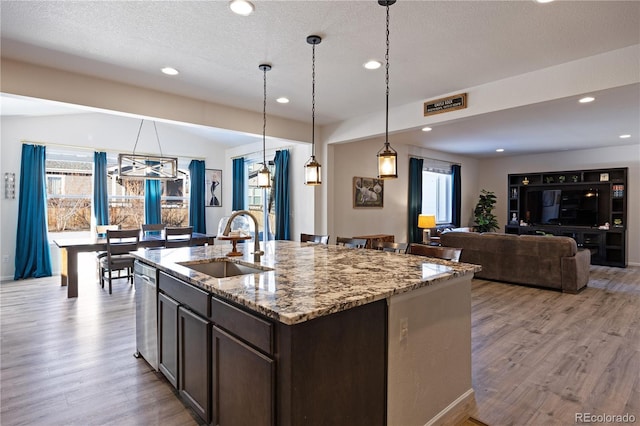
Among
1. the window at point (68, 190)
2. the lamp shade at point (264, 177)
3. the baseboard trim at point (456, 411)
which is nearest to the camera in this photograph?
the baseboard trim at point (456, 411)

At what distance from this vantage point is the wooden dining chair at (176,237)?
5.44m

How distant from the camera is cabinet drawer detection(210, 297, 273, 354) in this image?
142cm

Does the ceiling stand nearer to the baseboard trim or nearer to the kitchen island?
the kitchen island

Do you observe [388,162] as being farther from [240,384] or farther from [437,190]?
[437,190]

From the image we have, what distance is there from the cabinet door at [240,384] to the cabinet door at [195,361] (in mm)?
82

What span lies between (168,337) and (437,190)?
26.1 feet

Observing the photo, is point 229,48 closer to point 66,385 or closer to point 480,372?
point 66,385

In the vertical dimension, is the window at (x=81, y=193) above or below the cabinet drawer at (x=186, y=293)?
above

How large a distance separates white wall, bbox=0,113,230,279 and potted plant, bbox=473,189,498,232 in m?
7.01

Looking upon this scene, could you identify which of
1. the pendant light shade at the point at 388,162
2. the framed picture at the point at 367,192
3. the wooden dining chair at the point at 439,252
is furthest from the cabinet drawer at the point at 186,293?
the framed picture at the point at 367,192

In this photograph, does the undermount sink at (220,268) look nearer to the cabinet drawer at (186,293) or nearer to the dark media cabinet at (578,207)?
the cabinet drawer at (186,293)

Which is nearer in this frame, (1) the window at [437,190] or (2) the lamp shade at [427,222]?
(2) the lamp shade at [427,222]

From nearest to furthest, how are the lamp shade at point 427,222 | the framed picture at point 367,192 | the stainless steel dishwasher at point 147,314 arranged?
the stainless steel dishwasher at point 147,314 < the framed picture at point 367,192 < the lamp shade at point 427,222

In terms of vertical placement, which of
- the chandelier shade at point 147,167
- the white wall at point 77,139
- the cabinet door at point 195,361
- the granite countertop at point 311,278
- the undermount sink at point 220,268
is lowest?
the cabinet door at point 195,361
